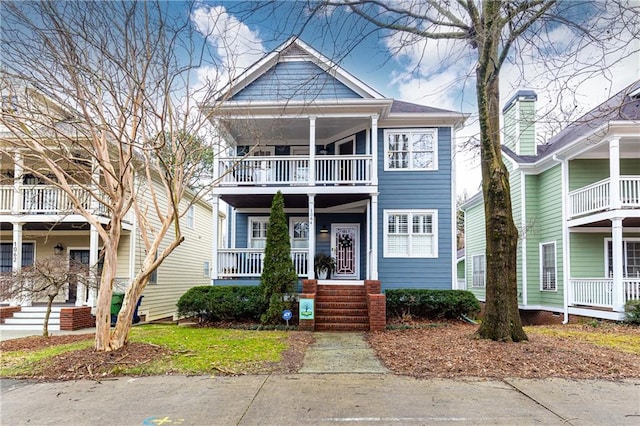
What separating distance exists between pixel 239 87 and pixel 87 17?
6.85 meters

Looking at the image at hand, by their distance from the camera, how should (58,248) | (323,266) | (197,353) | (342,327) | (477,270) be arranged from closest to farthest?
(197,353) < (342,327) < (323,266) < (58,248) < (477,270)

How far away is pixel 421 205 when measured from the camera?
14305mm

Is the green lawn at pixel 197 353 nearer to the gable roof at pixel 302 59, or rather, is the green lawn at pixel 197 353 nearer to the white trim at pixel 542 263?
the gable roof at pixel 302 59

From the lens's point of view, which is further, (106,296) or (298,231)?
(298,231)

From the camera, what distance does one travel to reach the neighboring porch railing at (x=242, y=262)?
13289 millimetres

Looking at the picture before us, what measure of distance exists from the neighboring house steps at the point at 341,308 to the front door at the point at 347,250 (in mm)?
2388

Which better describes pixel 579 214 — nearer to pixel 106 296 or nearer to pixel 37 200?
pixel 106 296

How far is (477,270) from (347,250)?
8.23m

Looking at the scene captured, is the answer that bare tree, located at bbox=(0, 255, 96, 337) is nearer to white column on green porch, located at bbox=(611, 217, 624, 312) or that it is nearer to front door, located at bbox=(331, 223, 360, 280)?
front door, located at bbox=(331, 223, 360, 280)

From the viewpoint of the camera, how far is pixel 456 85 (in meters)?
6.84

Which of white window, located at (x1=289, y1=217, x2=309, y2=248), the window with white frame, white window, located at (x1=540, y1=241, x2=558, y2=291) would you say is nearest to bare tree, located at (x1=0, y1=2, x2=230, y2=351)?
white window, located at (x1=289, y1=217, x2=309, y2=248)

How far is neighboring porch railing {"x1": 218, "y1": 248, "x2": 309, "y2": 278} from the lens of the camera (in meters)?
13.3

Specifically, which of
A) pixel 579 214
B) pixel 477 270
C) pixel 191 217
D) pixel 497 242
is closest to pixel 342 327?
pixel 497 242

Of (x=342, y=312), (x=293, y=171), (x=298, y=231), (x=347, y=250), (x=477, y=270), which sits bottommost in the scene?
(x=342, y=312)
